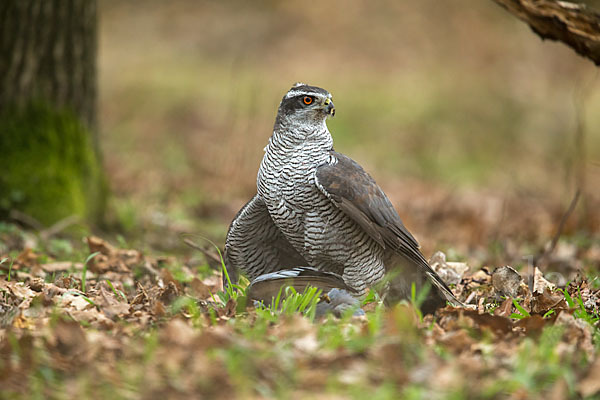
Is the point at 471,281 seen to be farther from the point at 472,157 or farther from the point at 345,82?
the point at 345,82

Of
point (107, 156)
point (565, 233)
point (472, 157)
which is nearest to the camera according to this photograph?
point (565, 233)

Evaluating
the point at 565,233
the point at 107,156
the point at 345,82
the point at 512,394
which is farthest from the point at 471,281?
the point at 345,82

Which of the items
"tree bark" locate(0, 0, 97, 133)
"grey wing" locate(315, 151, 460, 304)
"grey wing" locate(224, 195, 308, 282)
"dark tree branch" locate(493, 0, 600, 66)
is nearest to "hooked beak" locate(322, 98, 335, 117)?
"grey wing" locate(315, 151, 460, 304)

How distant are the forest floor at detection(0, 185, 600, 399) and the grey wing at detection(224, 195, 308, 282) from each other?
41 centimetres

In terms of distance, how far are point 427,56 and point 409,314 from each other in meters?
19.1

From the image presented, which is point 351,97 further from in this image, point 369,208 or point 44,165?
point 369,208

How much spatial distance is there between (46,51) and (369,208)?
391 cm

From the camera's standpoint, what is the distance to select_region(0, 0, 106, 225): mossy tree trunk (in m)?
6.00

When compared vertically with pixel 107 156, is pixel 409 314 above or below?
above

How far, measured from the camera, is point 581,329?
3.04 metres

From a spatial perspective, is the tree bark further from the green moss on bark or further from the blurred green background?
the blurred green background

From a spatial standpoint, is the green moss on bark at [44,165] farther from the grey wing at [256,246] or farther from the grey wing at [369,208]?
the grey wing at [369,208]

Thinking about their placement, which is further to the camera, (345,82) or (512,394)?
(345,82)

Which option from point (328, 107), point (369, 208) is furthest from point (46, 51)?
point (369, 208)
